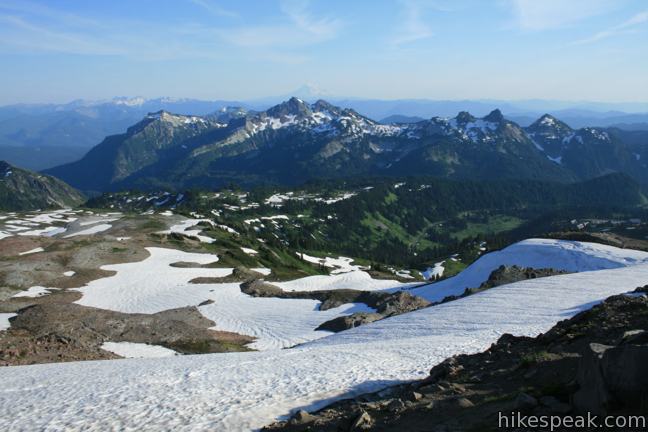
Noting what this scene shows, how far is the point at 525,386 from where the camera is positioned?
1375 centimetres

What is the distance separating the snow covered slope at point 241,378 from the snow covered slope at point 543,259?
99.5 feet

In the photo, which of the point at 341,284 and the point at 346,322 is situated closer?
the point at 346,322

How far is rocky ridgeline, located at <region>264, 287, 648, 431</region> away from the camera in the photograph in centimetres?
989

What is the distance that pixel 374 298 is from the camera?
56.8 meters

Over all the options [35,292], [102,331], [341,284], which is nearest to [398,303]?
[341,284]

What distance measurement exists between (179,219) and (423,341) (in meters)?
124

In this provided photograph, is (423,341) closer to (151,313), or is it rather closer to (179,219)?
(151,313)

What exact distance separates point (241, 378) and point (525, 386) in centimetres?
1182

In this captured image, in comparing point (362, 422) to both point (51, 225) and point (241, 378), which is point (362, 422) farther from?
point (51, 225)

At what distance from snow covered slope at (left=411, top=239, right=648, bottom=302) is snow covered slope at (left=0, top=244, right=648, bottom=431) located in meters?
30.3

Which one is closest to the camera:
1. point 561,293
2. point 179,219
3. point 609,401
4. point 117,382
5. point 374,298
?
point 609,401

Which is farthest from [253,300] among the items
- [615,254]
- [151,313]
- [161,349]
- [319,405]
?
[615,254]

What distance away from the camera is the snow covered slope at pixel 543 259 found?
6298 cm

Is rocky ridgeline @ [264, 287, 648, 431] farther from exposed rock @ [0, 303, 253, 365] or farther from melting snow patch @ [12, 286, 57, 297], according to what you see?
melting snow patch @ [12, 286, 57, 297]
